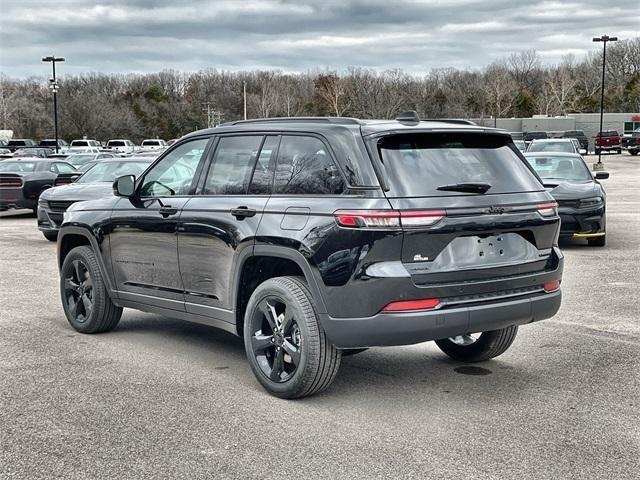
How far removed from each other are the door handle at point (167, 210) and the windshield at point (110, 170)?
9.17 meters

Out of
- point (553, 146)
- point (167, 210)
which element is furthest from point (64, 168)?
point (167, 210)

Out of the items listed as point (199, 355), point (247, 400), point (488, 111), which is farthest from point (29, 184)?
point (488, 111)

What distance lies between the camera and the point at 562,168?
47.3 ft

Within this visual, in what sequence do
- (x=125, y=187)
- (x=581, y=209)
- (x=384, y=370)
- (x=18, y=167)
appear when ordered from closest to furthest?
(x=384, y=370)
(x=125, y=187)
(x=581, y=209)
(x=18, y=167)

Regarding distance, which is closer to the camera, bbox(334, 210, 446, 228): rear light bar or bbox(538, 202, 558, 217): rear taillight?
bbox(334, 210, 446, 228): rear light bar

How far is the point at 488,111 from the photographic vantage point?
10312 cm

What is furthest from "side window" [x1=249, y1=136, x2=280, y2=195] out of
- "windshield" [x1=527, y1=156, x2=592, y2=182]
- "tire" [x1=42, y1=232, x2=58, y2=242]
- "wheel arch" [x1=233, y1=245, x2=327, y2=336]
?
"tire" [x1=42, y1=232, x2=58, y2=242]

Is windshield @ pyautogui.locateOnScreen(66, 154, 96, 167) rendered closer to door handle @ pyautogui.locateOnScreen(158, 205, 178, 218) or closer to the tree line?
door handle @ pyautogui.locateOnScreen(158, 205, 178, 218)

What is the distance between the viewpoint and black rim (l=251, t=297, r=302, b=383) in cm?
524

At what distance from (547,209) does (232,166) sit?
7.42ft

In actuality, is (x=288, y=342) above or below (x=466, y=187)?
below

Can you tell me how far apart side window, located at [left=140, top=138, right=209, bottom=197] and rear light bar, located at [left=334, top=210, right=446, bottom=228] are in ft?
6.09

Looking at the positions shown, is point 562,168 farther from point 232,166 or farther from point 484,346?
point 232,166

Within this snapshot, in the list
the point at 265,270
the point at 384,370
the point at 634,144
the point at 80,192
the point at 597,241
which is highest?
the point at 634,144
